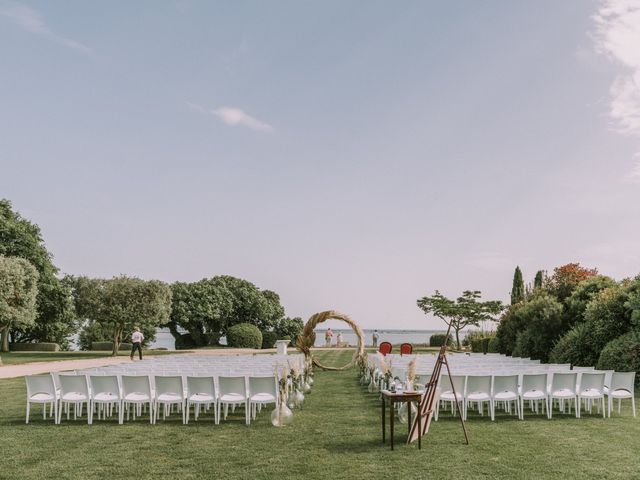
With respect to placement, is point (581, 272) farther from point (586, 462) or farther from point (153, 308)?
point (586, 462)

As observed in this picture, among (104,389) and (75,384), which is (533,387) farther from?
(75,384)

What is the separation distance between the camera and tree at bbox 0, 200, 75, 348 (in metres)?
38.1

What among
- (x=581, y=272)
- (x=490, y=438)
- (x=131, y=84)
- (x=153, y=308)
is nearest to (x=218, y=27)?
(x=131, y=84)

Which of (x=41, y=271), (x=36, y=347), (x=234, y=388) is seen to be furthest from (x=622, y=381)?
(x=36, y=347)

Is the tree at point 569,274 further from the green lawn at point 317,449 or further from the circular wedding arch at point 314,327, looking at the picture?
the green lawn at point 317,449

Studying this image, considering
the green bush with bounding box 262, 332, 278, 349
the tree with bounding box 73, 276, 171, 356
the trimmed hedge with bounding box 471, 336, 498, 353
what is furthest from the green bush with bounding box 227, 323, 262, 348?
the trimmed hedge with bounding box 471, 336, 498, 353

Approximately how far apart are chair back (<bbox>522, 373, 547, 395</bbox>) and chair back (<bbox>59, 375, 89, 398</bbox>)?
7448mm

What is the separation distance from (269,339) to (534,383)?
125ft

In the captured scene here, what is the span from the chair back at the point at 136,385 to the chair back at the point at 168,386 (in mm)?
185

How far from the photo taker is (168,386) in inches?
405

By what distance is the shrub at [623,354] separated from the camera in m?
16.4

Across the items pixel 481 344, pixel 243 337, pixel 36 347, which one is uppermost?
pixel 481 344

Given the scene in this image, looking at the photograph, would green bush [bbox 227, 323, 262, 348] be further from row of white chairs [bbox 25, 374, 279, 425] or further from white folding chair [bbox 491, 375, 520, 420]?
white folding chair [bbox 491, 375, 520, 420]

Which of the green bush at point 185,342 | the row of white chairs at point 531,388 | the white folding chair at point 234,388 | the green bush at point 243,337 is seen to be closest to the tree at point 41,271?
the green bush at point 185,342
